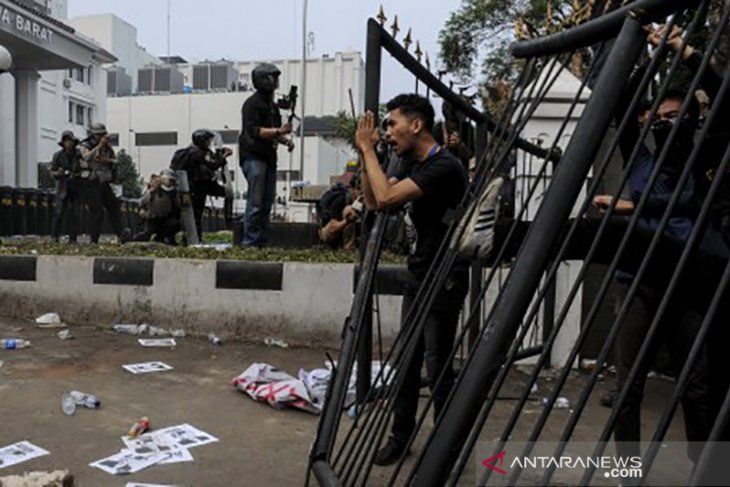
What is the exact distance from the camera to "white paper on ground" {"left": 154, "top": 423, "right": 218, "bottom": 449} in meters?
2.99

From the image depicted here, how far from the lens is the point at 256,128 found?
6082 mm

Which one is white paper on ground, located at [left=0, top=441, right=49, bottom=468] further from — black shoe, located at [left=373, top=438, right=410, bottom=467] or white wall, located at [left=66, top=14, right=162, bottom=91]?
white wall, located at [left=66, top=14, right=162, bottom=91]

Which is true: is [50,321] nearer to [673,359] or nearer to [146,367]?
[146,367]

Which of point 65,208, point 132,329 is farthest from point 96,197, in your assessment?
point 132,329

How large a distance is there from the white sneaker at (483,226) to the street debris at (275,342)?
322 cm

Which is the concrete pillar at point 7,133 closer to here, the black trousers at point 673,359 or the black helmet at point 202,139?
the black helmet at point 202,139

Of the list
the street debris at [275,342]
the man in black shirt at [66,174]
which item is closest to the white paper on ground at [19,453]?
the street debris at [275,342]

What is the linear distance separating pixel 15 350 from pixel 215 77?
69553 mm

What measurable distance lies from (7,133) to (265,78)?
68.7 feet

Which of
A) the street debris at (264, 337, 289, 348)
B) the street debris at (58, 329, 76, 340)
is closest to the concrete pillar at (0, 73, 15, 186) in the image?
the street debris at (58, 329, 76, 340)

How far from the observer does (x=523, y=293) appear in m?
1.35

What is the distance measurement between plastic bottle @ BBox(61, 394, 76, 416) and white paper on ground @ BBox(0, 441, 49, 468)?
0.43m

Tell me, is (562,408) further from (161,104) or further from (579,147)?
(161,104)

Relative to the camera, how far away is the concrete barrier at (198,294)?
4.87 m
